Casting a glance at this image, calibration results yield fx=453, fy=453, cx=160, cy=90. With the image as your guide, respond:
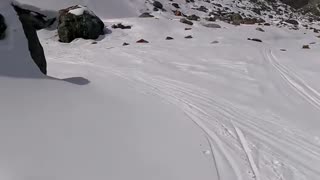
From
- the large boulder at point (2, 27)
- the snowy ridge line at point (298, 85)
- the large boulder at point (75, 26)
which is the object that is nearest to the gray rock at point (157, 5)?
the large boulder at point (75, 26)

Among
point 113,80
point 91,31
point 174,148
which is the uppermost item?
point 174,148

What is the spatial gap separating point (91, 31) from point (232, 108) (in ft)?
38.9

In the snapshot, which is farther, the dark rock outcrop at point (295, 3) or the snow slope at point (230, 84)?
the dark rock outcrop at point (295, 3)

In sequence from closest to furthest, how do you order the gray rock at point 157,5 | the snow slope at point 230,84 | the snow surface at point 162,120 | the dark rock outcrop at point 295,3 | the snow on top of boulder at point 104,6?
the snow surface at point 162,120, the snow slope at point 230,84, the snow on top of boulder at point 104,6, the gray rock at point 157,5, the dark rock outcrop at point 295,3

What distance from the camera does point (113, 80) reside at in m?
11.1

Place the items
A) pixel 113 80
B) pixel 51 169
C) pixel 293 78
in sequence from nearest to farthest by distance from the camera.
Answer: pixel 51 169 < pixel 113 80 < pixel 293 78

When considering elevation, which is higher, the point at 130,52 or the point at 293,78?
the point at 293,78

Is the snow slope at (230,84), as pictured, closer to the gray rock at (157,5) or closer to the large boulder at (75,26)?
the large boulder at (75,26)

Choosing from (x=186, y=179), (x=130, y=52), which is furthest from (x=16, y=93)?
(x=130, y=52)

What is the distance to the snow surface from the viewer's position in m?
5.74

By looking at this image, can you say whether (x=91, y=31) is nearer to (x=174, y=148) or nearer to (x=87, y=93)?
(x=87, y=93)

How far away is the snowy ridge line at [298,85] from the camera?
1014 cm

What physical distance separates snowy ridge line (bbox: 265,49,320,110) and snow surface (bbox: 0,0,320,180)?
30 mm

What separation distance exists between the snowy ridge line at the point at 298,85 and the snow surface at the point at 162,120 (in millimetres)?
30
